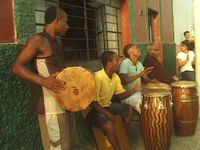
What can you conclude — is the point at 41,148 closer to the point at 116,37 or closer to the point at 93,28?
the point at 93,28

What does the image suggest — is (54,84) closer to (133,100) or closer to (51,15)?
(51,15)

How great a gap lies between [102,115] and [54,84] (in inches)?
45.7

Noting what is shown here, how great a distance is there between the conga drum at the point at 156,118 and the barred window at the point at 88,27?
4.33 ft

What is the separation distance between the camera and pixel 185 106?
3.70 meters

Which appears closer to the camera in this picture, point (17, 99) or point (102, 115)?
point (17, 99)

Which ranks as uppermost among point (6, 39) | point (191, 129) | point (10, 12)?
point (10, 12)

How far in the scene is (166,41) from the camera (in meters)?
8.80

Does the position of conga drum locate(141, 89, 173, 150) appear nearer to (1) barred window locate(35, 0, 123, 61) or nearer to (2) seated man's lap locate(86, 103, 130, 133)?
(2) seated man's lap locate(86, 103, 130, 133)

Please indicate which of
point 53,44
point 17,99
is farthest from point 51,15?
point 17,99

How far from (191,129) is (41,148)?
2.41 m

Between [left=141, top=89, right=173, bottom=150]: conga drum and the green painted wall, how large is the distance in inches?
55.4

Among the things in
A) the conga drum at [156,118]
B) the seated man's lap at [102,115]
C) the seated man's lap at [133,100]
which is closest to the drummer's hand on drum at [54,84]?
the seated man's lap at [102,115]

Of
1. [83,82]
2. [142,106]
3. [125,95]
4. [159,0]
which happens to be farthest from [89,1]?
[159,0]

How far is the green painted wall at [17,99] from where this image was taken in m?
2.21
